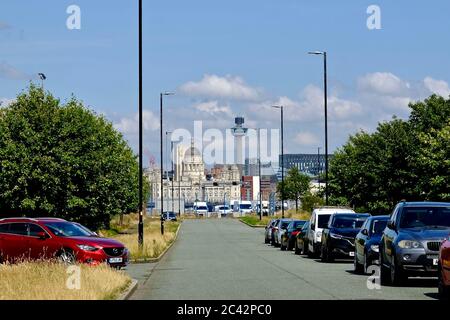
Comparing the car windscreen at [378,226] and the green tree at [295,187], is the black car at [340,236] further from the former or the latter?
the green tree at [295,187]

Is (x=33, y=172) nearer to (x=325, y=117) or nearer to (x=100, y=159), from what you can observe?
(x=100, y=159)

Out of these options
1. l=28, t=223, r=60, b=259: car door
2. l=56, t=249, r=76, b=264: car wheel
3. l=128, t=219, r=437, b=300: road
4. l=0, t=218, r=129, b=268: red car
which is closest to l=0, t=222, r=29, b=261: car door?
l=0, t=218, r=129, b=268: red car

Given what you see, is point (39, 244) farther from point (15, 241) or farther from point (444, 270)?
point (444, 270)

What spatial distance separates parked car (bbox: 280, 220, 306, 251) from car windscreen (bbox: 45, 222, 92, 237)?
63.1 feet

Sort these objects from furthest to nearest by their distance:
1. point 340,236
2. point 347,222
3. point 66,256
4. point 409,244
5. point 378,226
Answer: point 347,222
point 340,236
point 378,226
point 66,256
point 409,244

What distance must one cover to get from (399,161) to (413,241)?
41189 millimetres

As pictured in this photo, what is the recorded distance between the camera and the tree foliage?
54.0 meters

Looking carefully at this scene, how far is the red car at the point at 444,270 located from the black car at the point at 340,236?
52.6ft

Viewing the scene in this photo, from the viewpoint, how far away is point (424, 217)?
23.3m

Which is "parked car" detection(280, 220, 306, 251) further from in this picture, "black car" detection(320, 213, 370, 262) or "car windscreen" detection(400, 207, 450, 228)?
"car windscreen" detection(400, 207, 450, 228)

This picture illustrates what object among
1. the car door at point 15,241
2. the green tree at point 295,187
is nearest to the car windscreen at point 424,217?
the car door at point 15,241

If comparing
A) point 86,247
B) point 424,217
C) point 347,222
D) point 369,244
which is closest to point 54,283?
point 424,217
